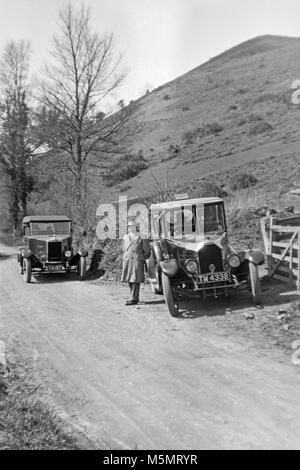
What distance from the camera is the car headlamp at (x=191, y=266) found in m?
8.88

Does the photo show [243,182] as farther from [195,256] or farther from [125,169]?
[195,256]

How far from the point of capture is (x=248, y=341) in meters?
6.89

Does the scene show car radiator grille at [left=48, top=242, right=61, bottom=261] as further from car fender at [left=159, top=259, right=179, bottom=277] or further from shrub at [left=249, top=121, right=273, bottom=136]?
shrub at [left=249, top=121, right=273, bottom=136]

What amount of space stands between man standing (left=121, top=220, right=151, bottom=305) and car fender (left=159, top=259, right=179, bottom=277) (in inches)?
40.2

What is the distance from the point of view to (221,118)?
39.7 metres

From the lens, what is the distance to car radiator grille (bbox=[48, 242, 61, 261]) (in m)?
14.6

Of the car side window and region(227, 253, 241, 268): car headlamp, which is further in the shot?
the car side window

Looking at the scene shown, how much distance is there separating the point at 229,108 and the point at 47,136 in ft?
74.1

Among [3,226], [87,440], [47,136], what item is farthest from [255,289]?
[3,226]

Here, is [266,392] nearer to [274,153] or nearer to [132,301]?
[132,301]

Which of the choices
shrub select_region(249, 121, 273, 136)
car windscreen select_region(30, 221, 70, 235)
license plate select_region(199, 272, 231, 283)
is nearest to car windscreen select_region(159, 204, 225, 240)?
license plate select_region(199, 272, 231, 283)

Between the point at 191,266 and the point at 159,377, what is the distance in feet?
11.4

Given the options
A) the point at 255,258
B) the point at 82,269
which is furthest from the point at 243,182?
the point at 255,258

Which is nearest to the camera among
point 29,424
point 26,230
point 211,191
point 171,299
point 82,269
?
point 29,424
